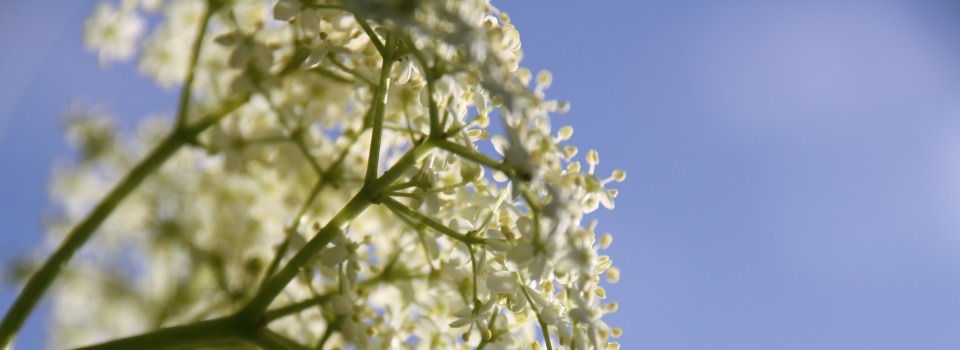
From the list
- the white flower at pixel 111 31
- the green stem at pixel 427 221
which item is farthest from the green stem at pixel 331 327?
the white flower at pixel 111 31

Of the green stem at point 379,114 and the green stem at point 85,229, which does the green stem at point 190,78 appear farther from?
the green stem at point 379,114

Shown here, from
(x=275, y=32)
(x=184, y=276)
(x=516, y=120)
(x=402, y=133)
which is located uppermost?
(x=275, y=32)

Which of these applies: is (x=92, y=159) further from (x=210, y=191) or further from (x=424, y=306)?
(x=424, y=306)

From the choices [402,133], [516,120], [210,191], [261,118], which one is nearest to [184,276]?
[210,191]

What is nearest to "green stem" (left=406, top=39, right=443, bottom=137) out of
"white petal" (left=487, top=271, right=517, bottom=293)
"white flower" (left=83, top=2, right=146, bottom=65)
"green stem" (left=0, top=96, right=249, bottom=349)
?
"white petal" (left=487, top=271, right=517, bottom=293)

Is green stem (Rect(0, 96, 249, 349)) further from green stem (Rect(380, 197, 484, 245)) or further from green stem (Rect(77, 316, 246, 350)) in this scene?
green stem (Rect(380, 197, 484, 245))

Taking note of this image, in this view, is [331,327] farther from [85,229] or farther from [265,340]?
[85,229]
